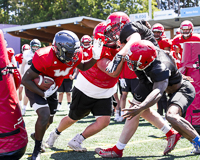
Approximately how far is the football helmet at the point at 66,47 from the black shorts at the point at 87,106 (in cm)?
70

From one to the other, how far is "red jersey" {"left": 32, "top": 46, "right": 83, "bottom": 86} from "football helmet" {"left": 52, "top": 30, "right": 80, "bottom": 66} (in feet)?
0.23

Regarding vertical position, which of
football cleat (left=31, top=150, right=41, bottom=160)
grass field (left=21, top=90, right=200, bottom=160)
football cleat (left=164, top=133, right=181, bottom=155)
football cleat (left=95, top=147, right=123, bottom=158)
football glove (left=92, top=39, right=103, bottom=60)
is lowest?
grass field (left=21, top=90, right=200, bottom=160)

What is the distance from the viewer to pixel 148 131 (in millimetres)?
4910

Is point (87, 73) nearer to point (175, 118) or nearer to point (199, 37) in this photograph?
point (175, 118)

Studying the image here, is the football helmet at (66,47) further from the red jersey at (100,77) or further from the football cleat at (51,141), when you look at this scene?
the football cleat at (51,141)

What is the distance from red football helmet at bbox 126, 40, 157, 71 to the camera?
2.91 metres

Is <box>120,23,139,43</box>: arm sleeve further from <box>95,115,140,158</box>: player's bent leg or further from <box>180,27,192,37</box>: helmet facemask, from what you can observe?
<box>180,27,192,37</box>: helmet facemask

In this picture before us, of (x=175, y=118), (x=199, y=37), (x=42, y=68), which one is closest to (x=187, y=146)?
(x=175, y=118)

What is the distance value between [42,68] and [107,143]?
5.52 ft

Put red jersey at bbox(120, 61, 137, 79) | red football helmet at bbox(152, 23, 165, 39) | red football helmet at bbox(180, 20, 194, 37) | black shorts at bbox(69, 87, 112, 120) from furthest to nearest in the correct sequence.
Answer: red football helmet at bbox(152, 23, 165, 39)
red football helmet at bbox(180, 20, 194, 37)
red jersey at bbox(120, 61, 137, 79)
black shorts at bbox(69, 87, 112, 120)

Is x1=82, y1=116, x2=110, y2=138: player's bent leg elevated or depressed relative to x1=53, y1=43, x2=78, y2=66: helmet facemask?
depressed

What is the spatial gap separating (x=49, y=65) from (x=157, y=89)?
1266 millimetres

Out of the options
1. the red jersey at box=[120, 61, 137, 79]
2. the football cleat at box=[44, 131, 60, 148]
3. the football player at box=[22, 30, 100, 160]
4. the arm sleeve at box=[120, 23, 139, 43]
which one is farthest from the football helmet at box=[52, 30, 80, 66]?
the red jersey at box=[120, 61, 137, 79]

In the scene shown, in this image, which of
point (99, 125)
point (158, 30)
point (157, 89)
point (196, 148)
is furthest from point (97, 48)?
point (158, 30)
